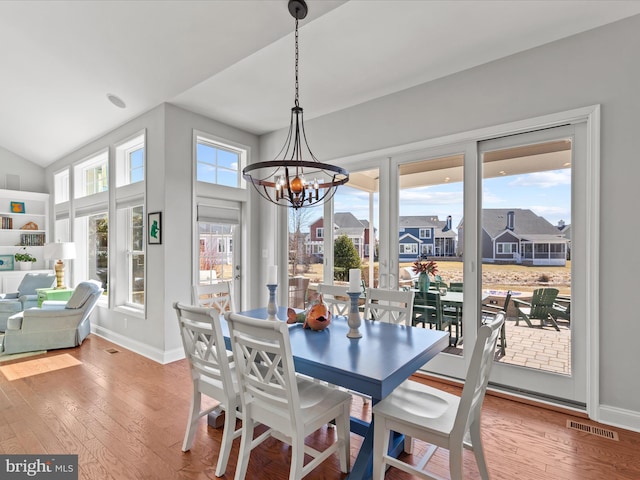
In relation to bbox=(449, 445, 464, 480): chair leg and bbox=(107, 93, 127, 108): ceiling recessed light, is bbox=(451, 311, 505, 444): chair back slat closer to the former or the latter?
bbox=(449, 445, 464, 480): chair leg

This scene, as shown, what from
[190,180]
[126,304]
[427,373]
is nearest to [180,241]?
[190,180]

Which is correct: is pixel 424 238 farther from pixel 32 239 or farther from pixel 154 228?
pixel 32 239

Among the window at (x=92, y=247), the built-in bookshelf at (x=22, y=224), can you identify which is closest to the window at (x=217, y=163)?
the window at (x=92, y=247)

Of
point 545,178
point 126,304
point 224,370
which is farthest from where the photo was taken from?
point 126,304

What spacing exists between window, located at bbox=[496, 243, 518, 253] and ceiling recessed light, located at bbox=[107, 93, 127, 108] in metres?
4.44

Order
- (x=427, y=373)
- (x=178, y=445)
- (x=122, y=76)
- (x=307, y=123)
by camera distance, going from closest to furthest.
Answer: (x=178, y=445) → (x=427, y=373) → (x=122, y=76) → (x=307, y=123)

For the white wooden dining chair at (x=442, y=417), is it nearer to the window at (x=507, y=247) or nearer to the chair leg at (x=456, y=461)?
the chair leg at (x=456, y=461)

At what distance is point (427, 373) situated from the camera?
11.1 feet

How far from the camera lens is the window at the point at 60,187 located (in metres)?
6.61

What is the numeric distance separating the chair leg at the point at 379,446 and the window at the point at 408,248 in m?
2.07

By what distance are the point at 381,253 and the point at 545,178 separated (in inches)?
64.5

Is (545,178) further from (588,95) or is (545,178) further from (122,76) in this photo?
(122,76)

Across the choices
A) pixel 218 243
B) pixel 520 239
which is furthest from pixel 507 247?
pixel 218 243

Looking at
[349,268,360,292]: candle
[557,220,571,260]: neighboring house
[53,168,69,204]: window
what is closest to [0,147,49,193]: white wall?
[53,168,69,204]: window
